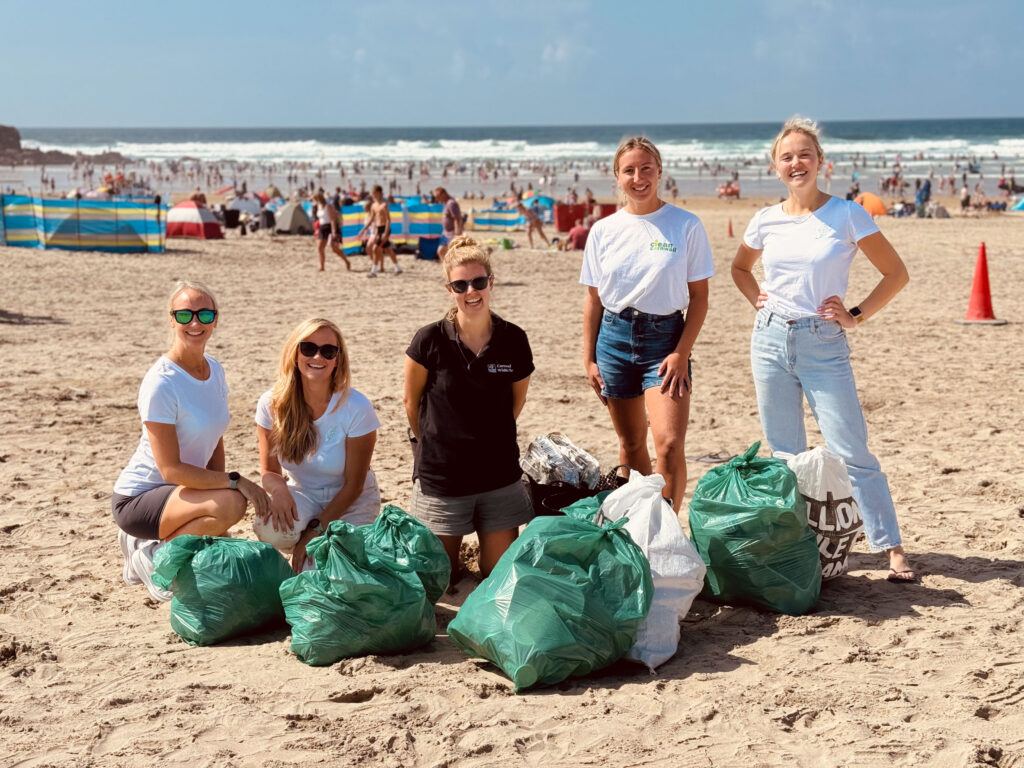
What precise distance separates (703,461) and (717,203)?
30.3 m

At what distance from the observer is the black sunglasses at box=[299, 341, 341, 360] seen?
3.78 metres

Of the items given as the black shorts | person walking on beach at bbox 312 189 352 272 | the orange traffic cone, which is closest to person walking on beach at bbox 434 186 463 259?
person walking on beach at bbox 312 189 352 272

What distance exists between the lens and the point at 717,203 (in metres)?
34.8

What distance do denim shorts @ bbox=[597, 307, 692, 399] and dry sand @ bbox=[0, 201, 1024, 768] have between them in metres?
0.91

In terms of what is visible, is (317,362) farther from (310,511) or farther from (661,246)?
(661,246)

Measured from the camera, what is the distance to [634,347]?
12.9 feet

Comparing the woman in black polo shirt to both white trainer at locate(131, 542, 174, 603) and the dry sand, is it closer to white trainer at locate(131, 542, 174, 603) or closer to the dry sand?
the dry sand

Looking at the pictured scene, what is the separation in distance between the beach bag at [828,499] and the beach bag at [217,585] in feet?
6.02

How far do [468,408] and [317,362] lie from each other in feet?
1.94

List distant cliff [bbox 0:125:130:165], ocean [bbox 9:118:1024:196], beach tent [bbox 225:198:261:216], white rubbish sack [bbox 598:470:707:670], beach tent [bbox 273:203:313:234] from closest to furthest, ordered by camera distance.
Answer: white rubbish sack [bbox 598:470:707:670] < beach tent [bbox 273:203:313:234] < beach tent [bbox 225:198:261:216] < ocean [bbox 9:118:1024:196] < distant cliff [bbox 0:125:130:165]

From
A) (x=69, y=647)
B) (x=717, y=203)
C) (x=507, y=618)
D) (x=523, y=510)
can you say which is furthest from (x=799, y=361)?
(x=717, y=203)

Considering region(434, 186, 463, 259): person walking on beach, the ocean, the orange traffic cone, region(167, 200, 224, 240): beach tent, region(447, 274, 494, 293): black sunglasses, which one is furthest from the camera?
the ocean

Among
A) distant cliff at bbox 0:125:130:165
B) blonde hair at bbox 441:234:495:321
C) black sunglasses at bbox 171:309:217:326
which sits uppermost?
distant cliff at bbox 0:125:130:165

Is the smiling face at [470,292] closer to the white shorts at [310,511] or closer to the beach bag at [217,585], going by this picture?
the white shorts at [310,511]
